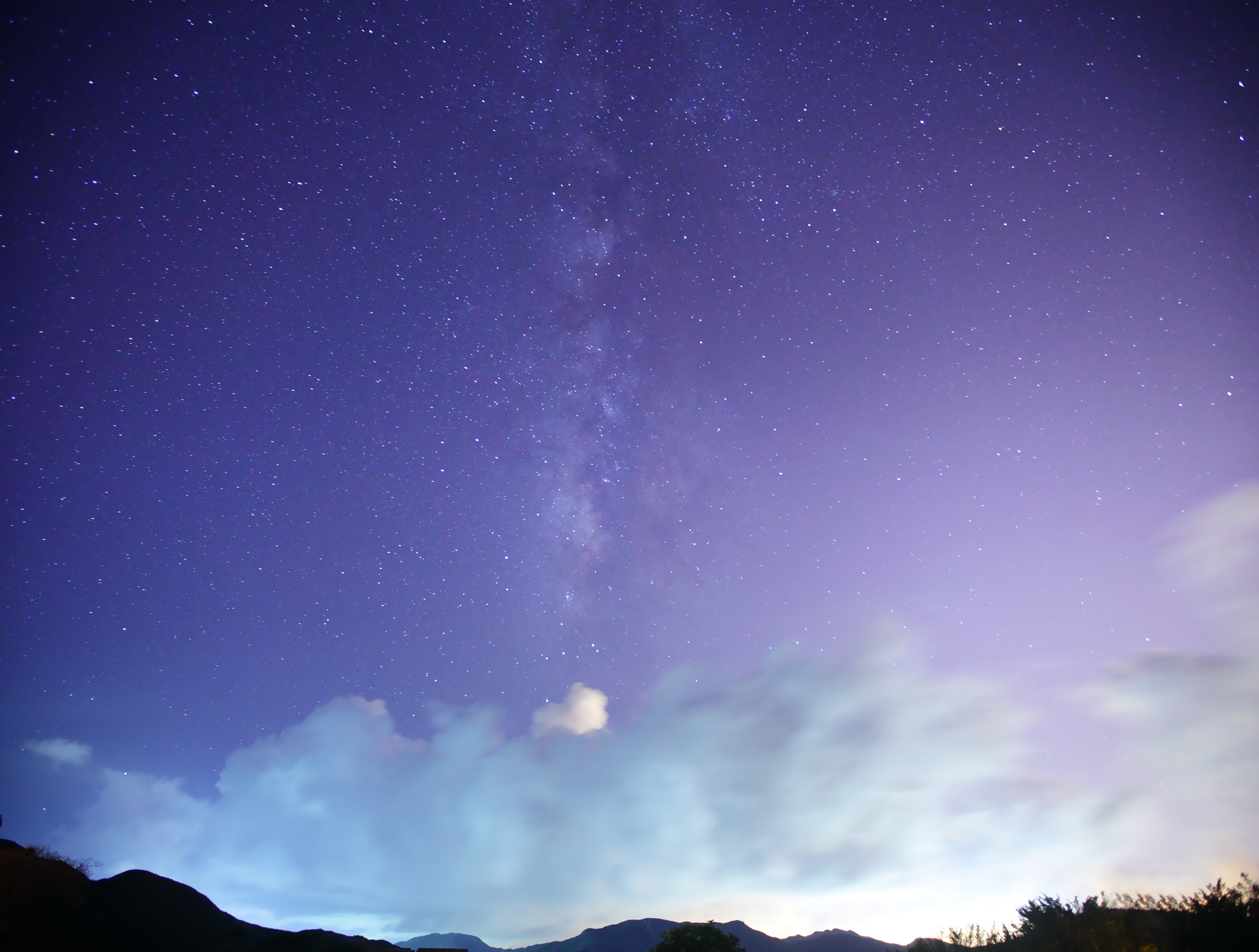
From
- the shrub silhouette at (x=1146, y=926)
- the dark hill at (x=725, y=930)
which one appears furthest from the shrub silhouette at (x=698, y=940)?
the dark hill at (x=725, y=930)

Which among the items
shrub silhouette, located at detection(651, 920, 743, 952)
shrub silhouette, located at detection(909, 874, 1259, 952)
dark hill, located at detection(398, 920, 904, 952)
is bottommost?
dark hill, located at detection(398, 920, 904, 952)

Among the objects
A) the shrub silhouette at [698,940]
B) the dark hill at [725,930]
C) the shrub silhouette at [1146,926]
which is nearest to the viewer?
the shrub silhouette at [1146,926]

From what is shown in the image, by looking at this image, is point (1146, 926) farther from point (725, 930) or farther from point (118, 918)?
point (725, 930)

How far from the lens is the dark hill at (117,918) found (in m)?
22.8

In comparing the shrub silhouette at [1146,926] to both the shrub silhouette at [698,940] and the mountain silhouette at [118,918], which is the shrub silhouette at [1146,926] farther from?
the mountain silhouette at [118,918]

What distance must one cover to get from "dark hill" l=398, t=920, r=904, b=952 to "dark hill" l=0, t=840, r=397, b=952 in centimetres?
12584

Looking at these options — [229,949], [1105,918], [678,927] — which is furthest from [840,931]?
[229,949]

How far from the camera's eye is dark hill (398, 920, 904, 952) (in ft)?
453

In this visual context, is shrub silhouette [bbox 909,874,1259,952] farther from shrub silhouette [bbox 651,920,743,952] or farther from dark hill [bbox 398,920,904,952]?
dark hill [bbox 398,920,904,952]

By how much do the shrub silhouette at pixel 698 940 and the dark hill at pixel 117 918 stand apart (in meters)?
17.6

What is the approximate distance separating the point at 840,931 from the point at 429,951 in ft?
569

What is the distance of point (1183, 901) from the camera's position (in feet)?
81.7

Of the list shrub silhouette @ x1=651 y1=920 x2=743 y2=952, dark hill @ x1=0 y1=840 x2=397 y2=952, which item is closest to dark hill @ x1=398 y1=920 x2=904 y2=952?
shrub silhouette @ x1=651 y1=920 x2=743 y2=952

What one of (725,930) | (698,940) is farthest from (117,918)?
(725,930)
